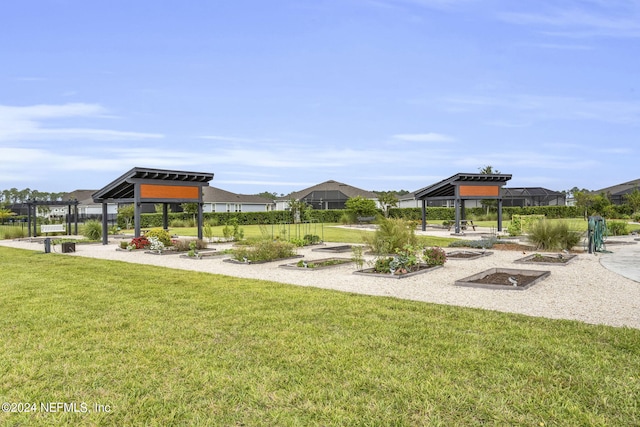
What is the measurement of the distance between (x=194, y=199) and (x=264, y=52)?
7.31 m

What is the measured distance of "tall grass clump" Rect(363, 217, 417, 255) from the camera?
1276cm

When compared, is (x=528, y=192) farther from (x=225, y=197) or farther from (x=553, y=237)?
(x=553, y=237)

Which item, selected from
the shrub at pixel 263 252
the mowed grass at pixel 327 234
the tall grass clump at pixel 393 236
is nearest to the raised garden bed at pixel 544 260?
the tall grass clump at pixel 393 236

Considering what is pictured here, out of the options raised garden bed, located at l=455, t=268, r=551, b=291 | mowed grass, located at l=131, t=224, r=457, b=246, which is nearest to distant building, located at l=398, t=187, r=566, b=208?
mowed grass, located at l=131, t=224, r=457, b=246

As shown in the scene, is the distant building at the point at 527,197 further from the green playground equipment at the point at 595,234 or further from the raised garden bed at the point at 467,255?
the raised garden bed at the point at 467,255

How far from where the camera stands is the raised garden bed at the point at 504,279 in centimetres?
856

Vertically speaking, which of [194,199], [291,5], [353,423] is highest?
[291,5]

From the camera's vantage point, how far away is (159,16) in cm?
1590

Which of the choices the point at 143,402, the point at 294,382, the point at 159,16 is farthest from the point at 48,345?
the point at 159,16

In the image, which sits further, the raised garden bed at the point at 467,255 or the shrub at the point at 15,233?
the shrub at the point at 15,233

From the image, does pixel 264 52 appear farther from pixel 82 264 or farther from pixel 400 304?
pixel 400 304

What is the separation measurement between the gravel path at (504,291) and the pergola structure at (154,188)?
5.92 m

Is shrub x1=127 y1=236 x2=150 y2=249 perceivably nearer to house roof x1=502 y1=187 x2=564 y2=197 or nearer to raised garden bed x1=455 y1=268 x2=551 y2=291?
raised garden bed x1=455 y1=268 x2=551 y2=291

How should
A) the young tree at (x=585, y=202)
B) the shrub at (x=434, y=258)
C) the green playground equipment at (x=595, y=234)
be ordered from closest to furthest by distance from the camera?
the shrub at (x=434, y=258)
the green playground equipment at (x=595, y=234)
the young tree at (x=585, y=202)
